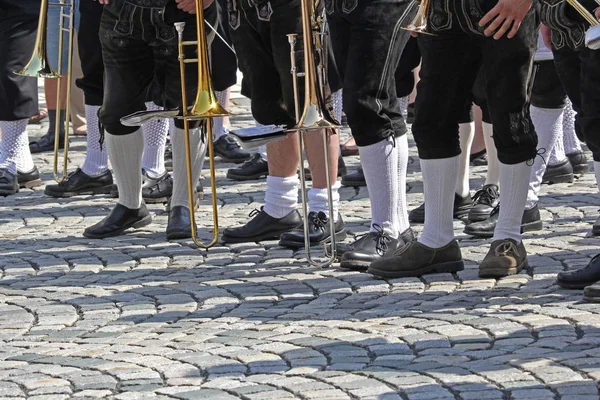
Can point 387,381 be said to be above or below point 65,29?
below

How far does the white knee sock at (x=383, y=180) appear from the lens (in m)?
6.17

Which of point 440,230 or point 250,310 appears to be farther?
point 440,230

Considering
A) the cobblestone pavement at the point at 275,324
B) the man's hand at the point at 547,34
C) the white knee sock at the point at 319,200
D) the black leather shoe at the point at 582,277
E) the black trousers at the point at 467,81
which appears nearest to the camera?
the cobblestone pavement at the point at 275,324

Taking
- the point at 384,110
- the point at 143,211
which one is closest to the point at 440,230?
the point at 384,110

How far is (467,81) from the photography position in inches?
228

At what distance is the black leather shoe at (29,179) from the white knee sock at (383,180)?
11.2 feet

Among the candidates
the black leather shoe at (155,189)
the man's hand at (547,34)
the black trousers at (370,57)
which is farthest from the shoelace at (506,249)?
the black leather shoe at (155,189)

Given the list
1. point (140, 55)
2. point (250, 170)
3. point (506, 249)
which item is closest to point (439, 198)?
point (506, 249)

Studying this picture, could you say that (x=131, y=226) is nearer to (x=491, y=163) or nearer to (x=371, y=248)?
(x=371, y=248)

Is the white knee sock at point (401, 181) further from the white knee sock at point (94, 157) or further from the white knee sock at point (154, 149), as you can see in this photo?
the white knee sock at point (94, 157)

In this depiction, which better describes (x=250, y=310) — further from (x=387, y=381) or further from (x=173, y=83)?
(x=173, y=83)

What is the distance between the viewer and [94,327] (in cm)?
530

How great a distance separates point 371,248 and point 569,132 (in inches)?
111

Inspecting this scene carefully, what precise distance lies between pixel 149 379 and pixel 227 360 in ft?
1.05
